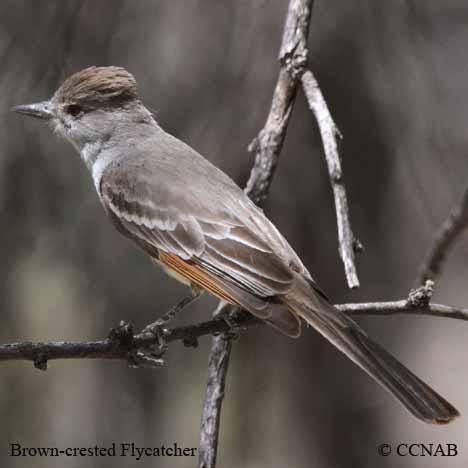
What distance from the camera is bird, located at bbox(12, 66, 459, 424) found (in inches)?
122

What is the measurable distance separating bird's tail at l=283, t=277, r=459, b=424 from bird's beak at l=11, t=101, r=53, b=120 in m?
1.68

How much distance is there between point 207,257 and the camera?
3.63 m

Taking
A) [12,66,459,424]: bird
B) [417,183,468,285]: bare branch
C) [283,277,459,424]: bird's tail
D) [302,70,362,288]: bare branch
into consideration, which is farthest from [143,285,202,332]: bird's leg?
A: [417,183,468,285]: bare branch

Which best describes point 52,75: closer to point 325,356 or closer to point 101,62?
point 101,62

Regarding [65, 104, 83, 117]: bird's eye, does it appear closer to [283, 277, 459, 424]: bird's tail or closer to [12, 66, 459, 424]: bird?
[12, 66, 459, 424]: bird

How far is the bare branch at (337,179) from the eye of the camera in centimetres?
292

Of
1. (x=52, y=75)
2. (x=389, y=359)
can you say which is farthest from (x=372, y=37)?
(x=389, y=359)

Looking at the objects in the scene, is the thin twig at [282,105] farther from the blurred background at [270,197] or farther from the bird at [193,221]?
the blurred background at [270,197]

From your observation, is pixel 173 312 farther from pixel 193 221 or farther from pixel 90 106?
pixel 90 106

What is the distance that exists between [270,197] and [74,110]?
1.12m

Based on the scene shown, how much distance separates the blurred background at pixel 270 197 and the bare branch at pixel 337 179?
89 cm

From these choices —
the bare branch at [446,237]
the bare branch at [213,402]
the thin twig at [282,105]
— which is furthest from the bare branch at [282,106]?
the bare branch at [446,237]

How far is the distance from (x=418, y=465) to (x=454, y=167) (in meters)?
1.68

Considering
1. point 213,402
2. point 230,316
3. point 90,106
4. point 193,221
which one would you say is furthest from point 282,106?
point 213,402
